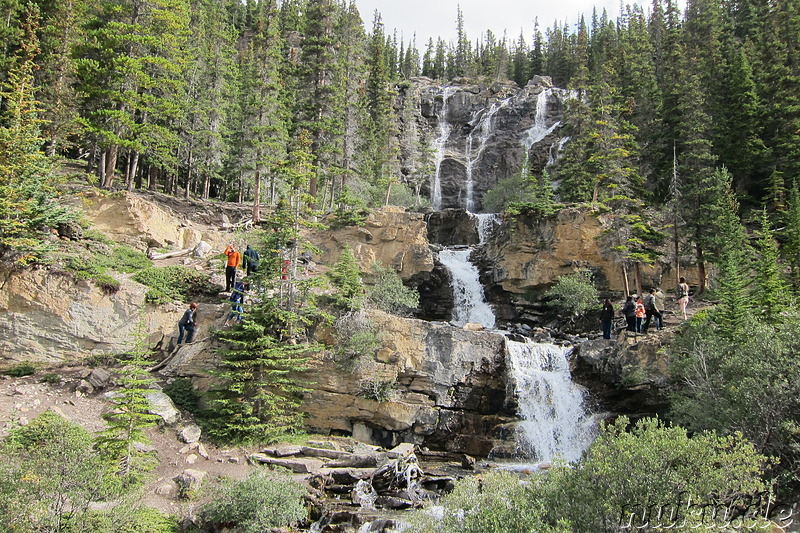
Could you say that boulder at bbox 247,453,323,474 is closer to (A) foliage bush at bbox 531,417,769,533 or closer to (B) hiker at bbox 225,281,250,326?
(B) hiker at bbox 225,281,250,326

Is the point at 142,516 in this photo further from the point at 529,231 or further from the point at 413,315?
the point at 529,231

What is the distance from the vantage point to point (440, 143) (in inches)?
2366

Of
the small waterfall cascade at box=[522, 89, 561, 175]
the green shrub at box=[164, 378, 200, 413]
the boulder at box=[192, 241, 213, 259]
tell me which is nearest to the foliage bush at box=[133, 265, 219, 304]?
the boulder at box=[192, 241, 213, 259]

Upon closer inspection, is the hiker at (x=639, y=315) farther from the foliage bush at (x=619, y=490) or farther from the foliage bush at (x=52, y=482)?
the foliage bush at (x=52, y=482)

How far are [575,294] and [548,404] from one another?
329 inches

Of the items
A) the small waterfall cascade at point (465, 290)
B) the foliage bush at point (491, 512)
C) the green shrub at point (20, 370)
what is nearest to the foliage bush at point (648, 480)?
the foliage bush at point (491, 512)

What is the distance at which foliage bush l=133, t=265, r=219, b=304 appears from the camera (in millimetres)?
18328

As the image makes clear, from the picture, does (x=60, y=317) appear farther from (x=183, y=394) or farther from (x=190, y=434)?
(x=190, y=434)

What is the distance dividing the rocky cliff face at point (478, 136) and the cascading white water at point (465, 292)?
18.0 m

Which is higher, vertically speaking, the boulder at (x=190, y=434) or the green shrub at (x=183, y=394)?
the green shrub at (x=183, y=394)

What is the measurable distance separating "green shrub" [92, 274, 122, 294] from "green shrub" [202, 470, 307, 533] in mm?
9541

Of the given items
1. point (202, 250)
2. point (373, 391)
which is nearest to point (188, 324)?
point (373, 391)

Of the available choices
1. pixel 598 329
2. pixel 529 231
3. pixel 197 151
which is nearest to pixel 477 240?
pixel 529 231

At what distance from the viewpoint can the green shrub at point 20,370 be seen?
14.9 meters
